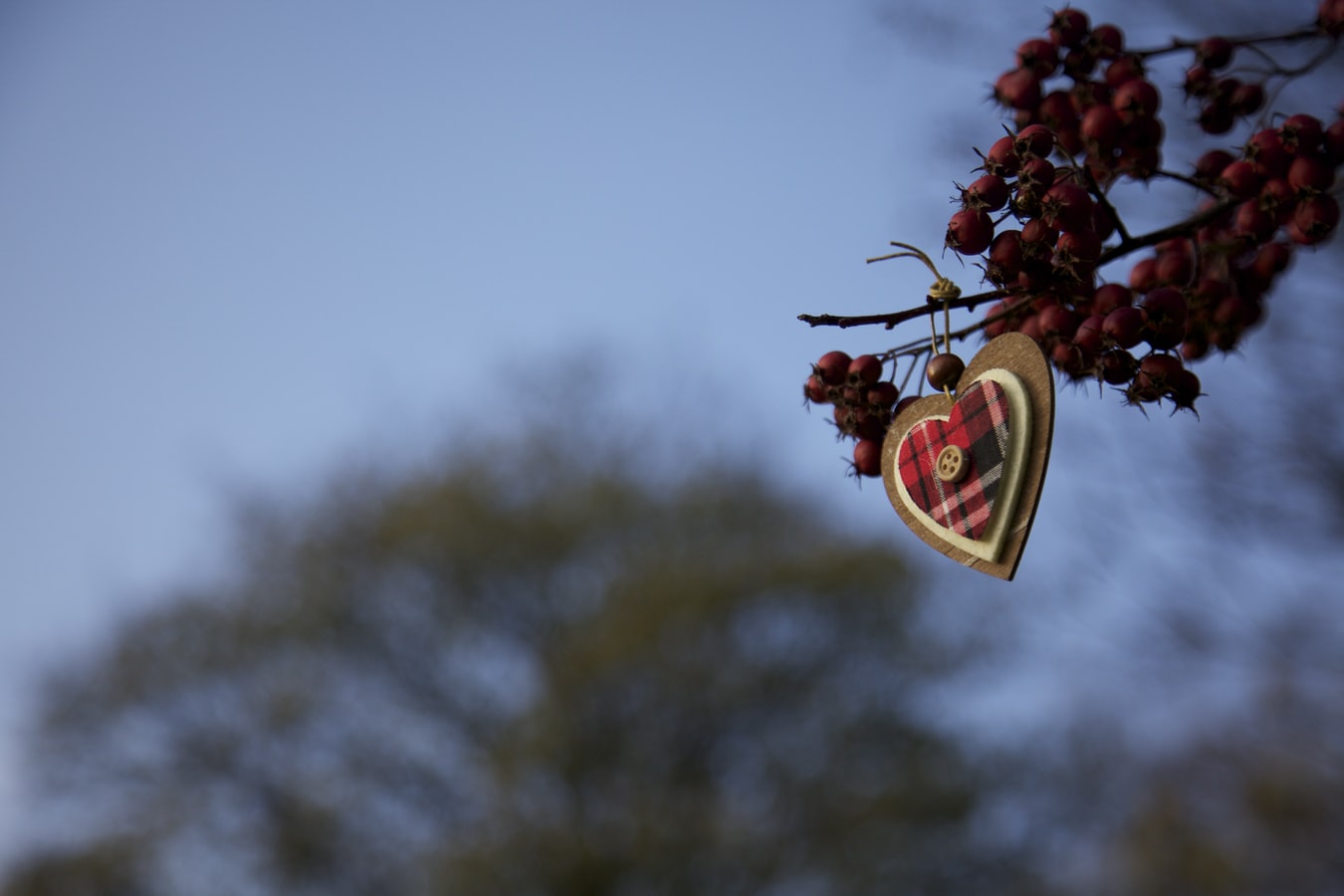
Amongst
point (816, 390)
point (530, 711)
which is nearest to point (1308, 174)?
point (816, 390)

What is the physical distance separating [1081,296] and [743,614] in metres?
11.9

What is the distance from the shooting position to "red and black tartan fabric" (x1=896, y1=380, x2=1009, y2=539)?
1.17 meters

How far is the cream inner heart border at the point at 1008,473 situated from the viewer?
3.75 ft

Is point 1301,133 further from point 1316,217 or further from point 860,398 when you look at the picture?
point 860,398

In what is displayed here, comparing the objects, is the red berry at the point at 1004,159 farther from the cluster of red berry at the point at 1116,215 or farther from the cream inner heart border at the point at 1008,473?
the cream inner heart border at the point at 1008,473

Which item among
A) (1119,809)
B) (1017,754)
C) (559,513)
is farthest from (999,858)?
(559,513)

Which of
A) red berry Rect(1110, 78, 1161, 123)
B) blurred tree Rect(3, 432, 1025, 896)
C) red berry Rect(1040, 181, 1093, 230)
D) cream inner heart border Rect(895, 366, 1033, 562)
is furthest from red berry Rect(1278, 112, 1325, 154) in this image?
blurred tree Rect(3, 432, 1025, 896)

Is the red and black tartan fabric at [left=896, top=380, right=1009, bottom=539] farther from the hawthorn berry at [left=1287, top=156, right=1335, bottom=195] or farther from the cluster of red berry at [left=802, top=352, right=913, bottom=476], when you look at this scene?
the hawthorn berry at [left=1287, top=156, right=1335, bottom=195]

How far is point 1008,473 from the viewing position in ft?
3.82

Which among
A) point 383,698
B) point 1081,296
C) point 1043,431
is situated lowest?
point 1043,431

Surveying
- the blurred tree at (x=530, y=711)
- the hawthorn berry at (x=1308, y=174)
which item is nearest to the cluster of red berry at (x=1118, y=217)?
the hawthorn berry at (x=1308, y=174)

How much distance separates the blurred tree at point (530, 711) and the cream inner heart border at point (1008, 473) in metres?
11.0

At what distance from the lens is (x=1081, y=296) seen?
1254 mm

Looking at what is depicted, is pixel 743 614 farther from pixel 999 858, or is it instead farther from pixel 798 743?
pixel 999 858
